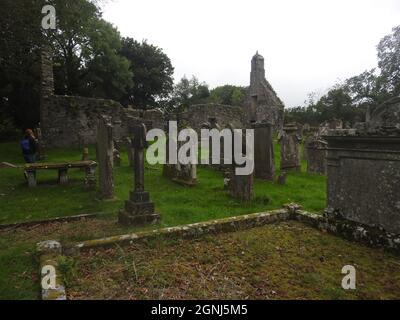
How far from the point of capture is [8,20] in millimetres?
11617

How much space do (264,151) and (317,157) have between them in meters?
2.82

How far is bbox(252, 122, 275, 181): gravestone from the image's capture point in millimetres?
10508

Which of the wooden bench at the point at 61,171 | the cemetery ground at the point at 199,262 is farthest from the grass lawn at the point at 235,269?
the wooden bench at the point at 61,171

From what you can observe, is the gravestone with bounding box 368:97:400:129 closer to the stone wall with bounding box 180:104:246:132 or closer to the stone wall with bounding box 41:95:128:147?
the stone wall with bounding box 41:95:128:147

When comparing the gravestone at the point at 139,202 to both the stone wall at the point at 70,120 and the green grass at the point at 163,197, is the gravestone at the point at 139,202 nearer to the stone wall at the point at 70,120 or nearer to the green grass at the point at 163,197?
the green grass at the point at 163,197

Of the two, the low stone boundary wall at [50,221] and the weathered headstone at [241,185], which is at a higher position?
the weathered headstone at [241,185]

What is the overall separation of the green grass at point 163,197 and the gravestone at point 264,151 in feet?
1.53

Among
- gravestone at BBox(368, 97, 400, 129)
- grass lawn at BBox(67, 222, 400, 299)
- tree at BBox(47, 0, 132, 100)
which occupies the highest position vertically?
tree at BBox(47, 0, 132, 100)

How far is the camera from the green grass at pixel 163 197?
712 centimetres

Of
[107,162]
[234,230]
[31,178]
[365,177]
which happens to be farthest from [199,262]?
[31,178]

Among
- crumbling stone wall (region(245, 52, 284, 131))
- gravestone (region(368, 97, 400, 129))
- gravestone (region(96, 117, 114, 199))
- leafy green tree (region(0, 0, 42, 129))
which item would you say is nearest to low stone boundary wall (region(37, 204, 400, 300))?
gravestone (region(368, 97, 400, 129))

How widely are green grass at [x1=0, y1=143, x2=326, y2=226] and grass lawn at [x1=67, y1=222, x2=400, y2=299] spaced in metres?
1.77
